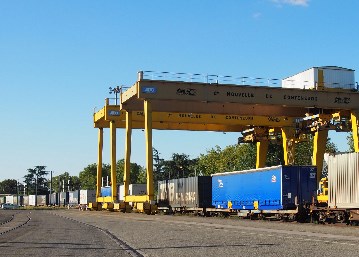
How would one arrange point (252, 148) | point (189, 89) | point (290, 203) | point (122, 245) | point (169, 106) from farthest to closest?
point (252, 148)
point (169, 106)
point (189, 89)
point (290, 203)
point (122, 245)

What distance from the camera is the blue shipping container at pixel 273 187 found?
31.3 meters

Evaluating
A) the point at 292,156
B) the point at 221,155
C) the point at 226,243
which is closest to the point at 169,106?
the point at 292,156

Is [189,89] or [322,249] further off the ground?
[189,89]

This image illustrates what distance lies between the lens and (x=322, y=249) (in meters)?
14.4

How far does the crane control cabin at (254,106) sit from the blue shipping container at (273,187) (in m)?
8.07

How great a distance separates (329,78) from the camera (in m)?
46.7

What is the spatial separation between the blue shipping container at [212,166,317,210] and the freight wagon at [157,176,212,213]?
4.67 metres

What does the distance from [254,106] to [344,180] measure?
21414 mm

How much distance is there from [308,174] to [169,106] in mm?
17026

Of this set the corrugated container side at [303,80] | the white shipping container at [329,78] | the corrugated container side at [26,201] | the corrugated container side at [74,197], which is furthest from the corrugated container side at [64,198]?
the white shipping container at [329,78]

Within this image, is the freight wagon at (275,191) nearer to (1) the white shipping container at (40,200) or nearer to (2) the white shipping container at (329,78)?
(2) the white shipping container at (329,78)

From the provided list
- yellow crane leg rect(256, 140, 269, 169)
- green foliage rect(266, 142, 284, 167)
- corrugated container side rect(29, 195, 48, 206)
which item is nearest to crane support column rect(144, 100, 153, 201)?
yellow crane leg rect(256, 140, 269, 169)

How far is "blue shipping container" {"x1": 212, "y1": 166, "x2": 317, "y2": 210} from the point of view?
31266 mm

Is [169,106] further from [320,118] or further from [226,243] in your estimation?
[226,243]
